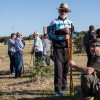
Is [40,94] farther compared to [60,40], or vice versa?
[40,94]

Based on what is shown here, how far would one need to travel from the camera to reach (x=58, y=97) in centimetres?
612

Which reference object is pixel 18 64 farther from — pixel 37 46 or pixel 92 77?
pixel 92 77

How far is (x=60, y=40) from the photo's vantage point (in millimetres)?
6160

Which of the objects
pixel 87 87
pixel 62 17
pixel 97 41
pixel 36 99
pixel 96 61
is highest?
pixel 62 17

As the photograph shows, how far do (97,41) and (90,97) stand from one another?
0.92m

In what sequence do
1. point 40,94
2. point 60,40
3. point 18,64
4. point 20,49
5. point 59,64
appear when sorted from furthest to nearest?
point 18,64 → point 20,49 → point 40,94 → point 59,64 → point 60,40

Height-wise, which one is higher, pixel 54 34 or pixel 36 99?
pixel 54 34

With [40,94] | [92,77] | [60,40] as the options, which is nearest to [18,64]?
[40,94]

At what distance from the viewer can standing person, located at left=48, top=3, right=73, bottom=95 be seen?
19.8 feet

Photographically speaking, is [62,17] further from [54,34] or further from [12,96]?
[12,96]

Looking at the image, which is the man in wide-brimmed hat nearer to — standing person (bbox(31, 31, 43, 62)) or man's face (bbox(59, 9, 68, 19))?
man's face (bbox(59, 9, 68, 19))

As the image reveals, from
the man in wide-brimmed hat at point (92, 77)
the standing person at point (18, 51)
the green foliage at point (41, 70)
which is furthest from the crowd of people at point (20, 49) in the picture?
the man in wide-brimmed hat at point (92, 77)

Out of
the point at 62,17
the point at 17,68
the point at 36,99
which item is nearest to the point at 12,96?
the point at 36,99

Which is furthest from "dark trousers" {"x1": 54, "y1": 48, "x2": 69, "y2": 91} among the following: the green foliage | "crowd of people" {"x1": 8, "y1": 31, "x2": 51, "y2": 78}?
"crowd of people" {"x1": 8, "y1": 31, "x2": 51, "y2": 78}
